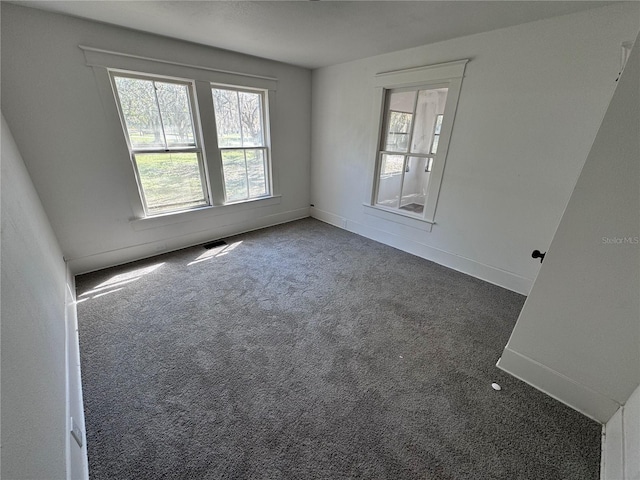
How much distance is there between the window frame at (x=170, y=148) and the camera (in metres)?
2.49

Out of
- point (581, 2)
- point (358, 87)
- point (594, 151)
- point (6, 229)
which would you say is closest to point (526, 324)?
point (594, 151)

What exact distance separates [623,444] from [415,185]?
2681 mm

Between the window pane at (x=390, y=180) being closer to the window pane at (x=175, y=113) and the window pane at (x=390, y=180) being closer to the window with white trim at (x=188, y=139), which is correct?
the window with white trim at (x=188, y=139)

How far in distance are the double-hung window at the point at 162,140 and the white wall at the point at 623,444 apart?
390cm

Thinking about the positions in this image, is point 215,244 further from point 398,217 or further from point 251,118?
point 398,217

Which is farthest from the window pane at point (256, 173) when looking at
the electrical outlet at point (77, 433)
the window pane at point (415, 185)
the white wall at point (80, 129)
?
the electrical outlet at point (77, 433)

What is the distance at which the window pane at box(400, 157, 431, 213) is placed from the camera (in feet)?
10.3

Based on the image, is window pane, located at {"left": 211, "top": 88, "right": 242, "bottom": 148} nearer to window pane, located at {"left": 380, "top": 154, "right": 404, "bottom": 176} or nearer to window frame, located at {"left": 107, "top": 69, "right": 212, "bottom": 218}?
window frame, located at {"left": 107, "top": 69, "right": 212, "bottom": 218}

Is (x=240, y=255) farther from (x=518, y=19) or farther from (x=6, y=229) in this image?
(x=518, y=19)

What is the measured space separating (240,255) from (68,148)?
1.86 m

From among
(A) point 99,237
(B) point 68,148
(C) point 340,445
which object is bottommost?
(C) point 340,445

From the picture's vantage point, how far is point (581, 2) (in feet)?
5.66

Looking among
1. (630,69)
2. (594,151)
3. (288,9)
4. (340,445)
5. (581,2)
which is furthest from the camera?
(288,9)

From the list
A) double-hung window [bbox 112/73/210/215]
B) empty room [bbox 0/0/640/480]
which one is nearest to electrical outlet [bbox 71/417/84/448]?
empty room [bbox 0/0/640/480]
